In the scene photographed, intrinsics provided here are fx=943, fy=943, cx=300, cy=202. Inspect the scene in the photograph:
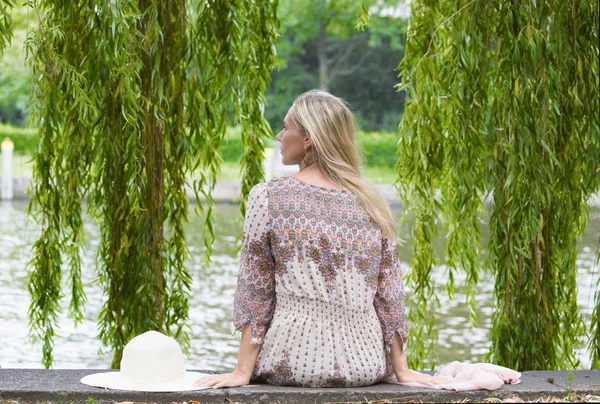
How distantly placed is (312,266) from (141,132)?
159 cm

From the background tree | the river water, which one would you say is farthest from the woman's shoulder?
the background tree

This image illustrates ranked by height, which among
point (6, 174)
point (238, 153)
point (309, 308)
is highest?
point (309, 308)

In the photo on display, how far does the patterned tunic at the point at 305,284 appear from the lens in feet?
11.0

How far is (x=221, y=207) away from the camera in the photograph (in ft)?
71.6

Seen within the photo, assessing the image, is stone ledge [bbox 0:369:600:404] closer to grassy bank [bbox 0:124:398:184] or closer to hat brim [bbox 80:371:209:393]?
hat brim [bbox 80:371:209:393]

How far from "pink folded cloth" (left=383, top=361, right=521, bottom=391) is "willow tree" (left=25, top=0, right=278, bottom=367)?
5.43ft

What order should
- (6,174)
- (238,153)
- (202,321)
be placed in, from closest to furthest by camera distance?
(202,321)
(6,174)
(238,153)

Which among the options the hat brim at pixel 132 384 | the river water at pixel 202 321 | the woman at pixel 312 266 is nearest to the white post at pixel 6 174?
the river water at pixel 202 321

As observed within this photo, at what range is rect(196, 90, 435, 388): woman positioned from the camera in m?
3.35

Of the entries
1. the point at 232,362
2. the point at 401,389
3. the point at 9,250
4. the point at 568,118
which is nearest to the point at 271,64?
the point at 568,118

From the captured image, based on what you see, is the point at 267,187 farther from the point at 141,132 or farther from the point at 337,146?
the point at 141,132

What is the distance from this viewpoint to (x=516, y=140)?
14.4 feet

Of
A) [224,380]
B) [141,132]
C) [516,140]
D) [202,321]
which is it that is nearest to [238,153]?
[202,321]

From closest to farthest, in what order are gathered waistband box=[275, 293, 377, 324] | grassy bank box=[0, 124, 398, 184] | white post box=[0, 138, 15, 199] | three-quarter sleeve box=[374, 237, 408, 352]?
gathered waistband box=[275, 293, 377, 324] < three-quarter sleeve box=[374, 237, 408, 352] < white post box=[0, 138, 15, 199] < grassy bank box=[0, 124, 398, 184]
